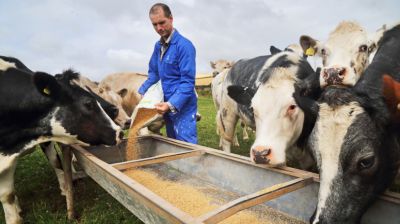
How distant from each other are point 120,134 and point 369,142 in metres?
2.58

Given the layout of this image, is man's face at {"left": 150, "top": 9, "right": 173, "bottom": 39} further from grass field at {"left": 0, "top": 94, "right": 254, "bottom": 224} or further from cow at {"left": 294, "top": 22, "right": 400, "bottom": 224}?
cow at {"left": 294, "top": 22, "right": 400, "bottom": 224}

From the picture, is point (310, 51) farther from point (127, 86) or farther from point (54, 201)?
point (127, 86)

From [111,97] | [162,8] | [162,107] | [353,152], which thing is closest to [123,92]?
[111,97]

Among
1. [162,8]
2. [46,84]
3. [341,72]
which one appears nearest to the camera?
[46,84]

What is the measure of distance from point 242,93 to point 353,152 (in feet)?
7.25

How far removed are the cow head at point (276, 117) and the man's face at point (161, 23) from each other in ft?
5.18

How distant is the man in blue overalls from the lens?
408 centimetres

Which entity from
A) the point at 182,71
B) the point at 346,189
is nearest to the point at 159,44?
the point at 182,71

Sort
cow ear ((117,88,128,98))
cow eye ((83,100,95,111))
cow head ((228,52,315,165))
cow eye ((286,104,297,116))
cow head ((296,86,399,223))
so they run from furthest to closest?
cow ear ((117,88,128,98)) → cow eye ((83,100,95,111)) → cow eye ((286,104,297,116)) → cow head ((228,52,315,165)) → cow head ((296,86,399,223))

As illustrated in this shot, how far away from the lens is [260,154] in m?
2.77

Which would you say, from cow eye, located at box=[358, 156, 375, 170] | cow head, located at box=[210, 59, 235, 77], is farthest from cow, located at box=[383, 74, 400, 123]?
cow head, located at box=[210, 59, 235, 77]

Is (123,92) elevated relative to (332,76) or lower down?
lower down

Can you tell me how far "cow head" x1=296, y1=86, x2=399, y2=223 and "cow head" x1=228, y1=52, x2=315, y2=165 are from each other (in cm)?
64

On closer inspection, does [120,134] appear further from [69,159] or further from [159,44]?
[159,44]
